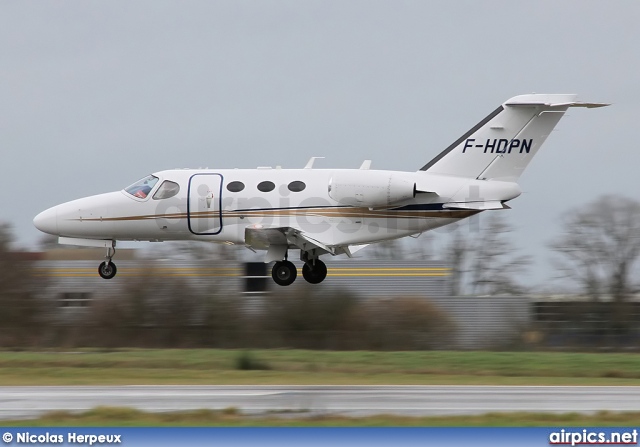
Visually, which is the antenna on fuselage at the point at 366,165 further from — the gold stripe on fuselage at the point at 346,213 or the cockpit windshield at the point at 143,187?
the cockpit windshield at the point at 143,187

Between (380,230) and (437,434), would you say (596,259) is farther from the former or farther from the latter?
(437,434)

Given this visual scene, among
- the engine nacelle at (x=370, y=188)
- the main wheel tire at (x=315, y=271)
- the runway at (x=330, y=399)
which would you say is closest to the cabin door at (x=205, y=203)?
the main wheel tire at (x=315, y=271)

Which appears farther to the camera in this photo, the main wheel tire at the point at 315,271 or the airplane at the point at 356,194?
the main wheel tire at the point at 315,271

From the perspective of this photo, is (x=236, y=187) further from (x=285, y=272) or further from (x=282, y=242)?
(x=285, y=272)

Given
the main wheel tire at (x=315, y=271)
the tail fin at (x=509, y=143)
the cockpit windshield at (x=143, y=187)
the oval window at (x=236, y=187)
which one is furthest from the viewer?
the main wheel tire at (x=315, y=271)

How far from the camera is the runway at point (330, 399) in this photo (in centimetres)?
2158

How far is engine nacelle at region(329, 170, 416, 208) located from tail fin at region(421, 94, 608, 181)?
62.0 inches

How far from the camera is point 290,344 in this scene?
139 ft

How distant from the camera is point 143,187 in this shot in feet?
95.2

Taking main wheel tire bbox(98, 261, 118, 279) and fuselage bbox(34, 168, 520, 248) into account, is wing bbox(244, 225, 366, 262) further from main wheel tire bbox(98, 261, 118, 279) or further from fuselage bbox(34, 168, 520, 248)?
main wheel tire bbox(98, 261, 118, 279)

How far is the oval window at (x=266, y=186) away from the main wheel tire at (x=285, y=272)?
2210 millimetres

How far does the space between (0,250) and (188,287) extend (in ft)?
31.7

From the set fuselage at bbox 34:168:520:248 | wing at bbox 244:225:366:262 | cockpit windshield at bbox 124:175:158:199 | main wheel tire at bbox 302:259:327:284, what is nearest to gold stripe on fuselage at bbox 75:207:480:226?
fuselage at bbox 34:168:520:248

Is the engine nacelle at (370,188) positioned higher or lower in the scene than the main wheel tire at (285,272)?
higher
